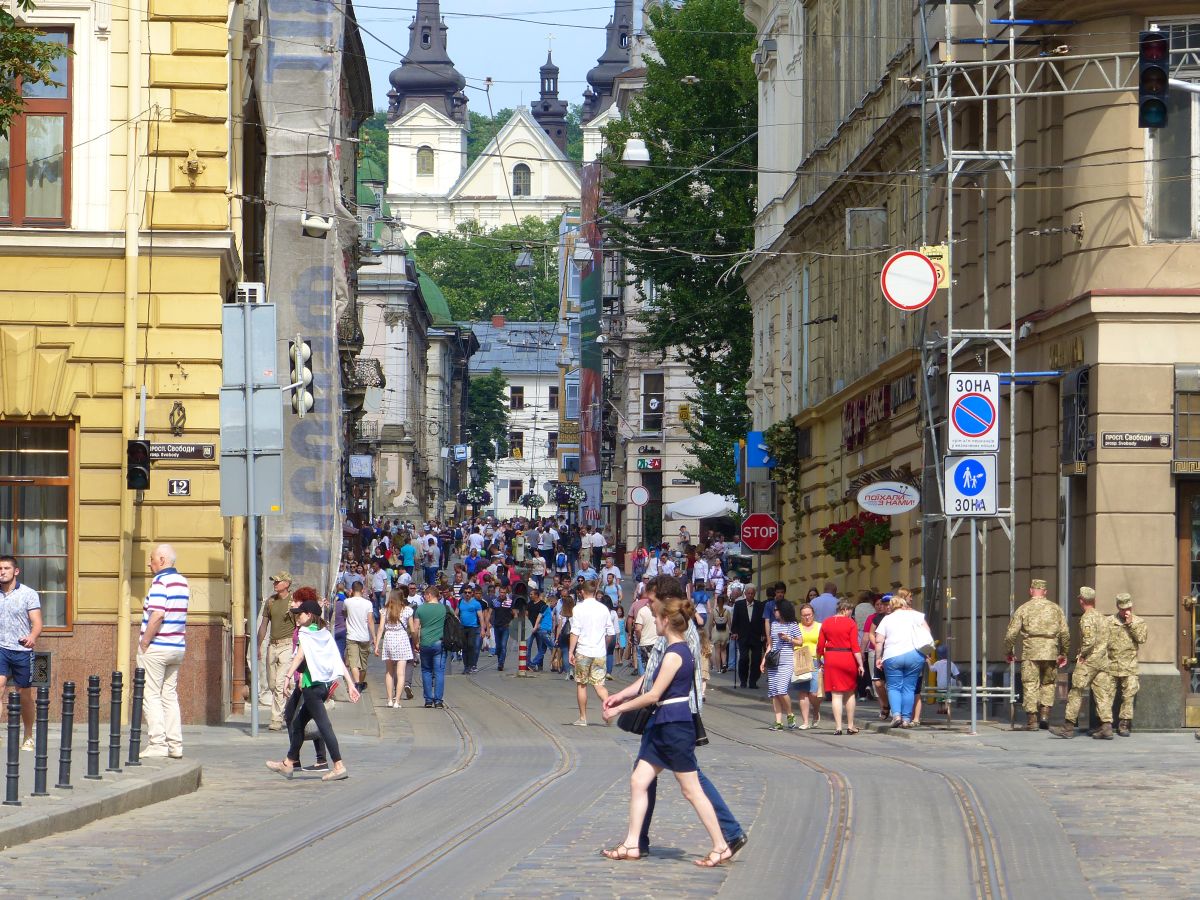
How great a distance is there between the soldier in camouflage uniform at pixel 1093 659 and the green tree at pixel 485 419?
134m

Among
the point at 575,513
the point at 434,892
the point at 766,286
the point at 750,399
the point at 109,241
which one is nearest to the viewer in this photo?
the point at 434,892

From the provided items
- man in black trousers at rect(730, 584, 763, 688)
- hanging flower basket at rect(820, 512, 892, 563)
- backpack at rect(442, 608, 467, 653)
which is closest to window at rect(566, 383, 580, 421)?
backpack at rect(442, 608, 467, 653)

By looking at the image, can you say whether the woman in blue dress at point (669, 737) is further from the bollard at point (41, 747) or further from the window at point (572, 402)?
the window at point (572, 402)

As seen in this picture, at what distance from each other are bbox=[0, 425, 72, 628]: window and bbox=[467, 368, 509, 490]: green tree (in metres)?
133

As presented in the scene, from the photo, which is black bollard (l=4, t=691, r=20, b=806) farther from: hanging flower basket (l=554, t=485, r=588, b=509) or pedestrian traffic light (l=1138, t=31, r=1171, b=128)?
hanging flower basket (l=554, t=485, r=588, b=509)

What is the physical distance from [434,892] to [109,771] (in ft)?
19.5

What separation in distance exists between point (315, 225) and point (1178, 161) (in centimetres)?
1085

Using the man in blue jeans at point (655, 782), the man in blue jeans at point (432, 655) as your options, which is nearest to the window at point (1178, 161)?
the man in blue jeans at point (432, 655)

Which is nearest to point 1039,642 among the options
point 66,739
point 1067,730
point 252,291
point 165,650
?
point 1067,730

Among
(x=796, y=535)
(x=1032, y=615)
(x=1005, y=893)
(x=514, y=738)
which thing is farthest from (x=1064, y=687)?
(x=796, y=535)

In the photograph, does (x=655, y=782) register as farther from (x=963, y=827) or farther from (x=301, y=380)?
(x=301, y=380)

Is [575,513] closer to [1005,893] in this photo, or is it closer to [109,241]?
[109,241]

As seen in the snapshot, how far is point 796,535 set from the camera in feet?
147

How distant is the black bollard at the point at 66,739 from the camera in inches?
574
